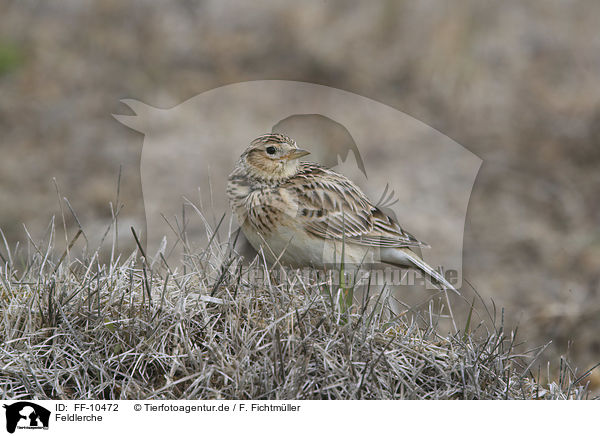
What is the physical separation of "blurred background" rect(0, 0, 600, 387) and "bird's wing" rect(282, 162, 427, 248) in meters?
2.47

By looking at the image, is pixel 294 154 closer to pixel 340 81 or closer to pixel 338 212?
pixel 338 212

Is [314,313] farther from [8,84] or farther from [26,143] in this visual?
[8,84]

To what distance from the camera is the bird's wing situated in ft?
10.3

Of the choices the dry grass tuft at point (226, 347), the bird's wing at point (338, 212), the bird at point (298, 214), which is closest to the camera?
the dry grass tuft at point (226, 347)

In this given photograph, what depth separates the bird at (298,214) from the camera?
3.05m

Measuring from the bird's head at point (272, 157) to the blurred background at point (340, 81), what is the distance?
2.81 m

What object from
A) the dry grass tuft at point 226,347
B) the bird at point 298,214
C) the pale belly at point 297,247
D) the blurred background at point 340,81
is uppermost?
the blurred background at point 340,81

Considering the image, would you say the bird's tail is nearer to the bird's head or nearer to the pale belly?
the pale belly

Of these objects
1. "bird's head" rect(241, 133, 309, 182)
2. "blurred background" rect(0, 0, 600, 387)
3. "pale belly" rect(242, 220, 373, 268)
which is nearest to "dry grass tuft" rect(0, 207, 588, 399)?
"pale belly" rect(242, 220, 373, 268)
